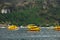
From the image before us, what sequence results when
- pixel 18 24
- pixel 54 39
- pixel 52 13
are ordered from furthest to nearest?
pixel 52 13
pixel 18 24
pixel 54 39

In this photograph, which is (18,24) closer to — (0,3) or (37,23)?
(37,23)

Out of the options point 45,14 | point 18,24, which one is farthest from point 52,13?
point 18,24

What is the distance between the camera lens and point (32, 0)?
84188 mm

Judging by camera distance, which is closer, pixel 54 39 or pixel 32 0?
pixel 54 39

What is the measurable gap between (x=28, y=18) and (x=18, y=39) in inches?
1296

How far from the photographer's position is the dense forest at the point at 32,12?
78500 millimetres

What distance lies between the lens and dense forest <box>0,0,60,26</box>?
78500mm

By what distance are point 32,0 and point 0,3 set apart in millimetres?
7352

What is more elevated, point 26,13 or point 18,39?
point 18,39

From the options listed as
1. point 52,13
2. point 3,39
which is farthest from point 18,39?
point 52,13

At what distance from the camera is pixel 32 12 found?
266ft

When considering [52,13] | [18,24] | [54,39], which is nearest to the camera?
[54,39]

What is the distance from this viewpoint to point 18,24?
252 ft

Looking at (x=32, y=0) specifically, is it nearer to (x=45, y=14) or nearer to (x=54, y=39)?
(x=45, y=14)
